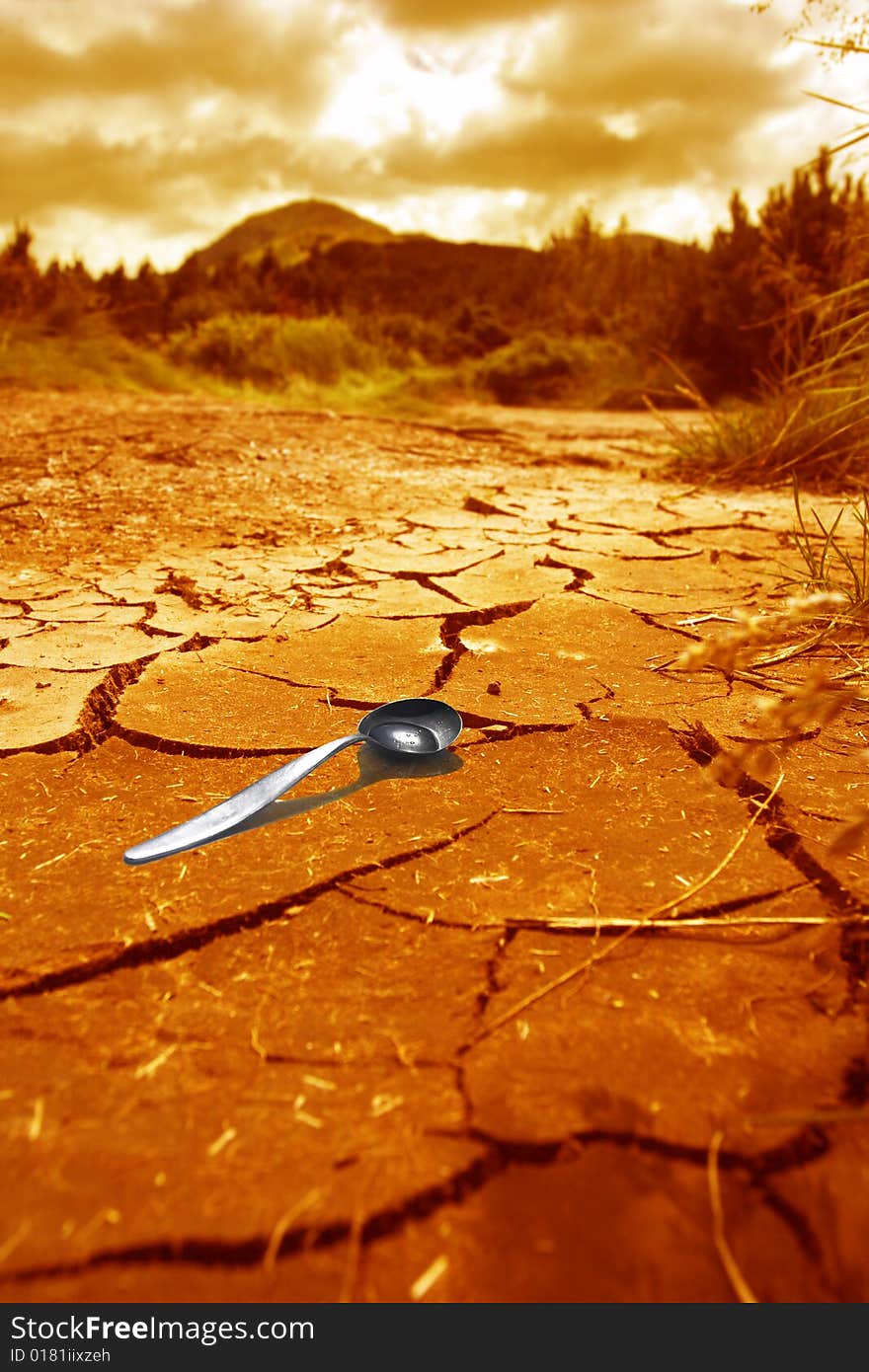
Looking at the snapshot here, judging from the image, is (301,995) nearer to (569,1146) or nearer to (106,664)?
(569,1146)

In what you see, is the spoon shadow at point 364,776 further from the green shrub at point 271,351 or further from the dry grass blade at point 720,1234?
the green shrub at point 271,351

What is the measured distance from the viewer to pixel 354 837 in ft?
3.54

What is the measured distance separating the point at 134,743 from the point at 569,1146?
92 centimetres

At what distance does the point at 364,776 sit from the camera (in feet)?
4.02

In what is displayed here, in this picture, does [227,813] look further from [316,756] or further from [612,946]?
[612,946]

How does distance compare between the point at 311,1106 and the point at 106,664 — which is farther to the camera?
the point at 106,664

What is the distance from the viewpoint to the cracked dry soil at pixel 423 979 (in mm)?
594

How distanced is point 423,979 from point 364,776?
43 cm

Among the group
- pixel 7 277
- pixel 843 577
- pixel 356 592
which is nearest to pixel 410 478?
pixel 356 592

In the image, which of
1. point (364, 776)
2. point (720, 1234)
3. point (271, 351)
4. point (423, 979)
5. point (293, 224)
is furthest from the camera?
point (293, 224)

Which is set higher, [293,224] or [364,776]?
[293,224]

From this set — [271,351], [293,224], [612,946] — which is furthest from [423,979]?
[293,224]

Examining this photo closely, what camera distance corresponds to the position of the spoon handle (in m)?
0.99
